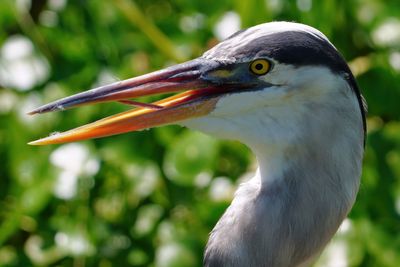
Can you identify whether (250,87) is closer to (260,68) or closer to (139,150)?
(260,68)

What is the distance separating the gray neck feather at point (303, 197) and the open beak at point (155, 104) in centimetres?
14

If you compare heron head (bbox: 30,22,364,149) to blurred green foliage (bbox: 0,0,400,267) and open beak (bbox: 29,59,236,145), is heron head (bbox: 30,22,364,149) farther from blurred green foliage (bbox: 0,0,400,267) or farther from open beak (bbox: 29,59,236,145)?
blurred green foliage (bbox: 0,0,400,267)

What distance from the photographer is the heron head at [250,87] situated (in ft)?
5.85

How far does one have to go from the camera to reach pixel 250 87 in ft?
5.96

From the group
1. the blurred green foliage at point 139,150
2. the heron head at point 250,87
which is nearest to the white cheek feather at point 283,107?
the heron head at point 250,87

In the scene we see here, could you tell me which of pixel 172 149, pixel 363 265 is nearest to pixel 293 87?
pixel 172 149

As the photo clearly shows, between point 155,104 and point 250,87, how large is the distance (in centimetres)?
18

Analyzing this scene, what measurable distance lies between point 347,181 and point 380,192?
118 centimetres

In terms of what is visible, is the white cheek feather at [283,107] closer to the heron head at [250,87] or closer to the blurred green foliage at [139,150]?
the heron head at [250,87]

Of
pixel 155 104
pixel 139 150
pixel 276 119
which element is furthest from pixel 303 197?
pixel 139 150

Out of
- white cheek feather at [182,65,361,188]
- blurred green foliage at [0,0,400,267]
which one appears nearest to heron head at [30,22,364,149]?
white cheek feather at [182,65,361,188]

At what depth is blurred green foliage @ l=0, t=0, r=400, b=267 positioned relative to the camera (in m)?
2.90

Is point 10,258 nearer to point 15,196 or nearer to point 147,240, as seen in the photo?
point 15,196

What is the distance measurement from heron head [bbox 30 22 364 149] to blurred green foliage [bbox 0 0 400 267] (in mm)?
966
